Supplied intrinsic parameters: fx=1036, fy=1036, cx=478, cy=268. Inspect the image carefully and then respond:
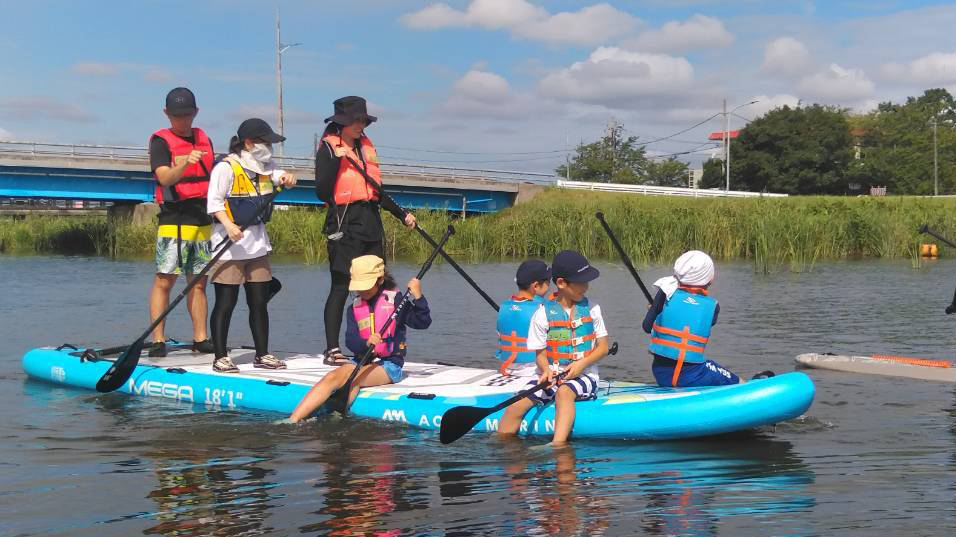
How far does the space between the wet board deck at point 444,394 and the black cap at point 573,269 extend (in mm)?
812

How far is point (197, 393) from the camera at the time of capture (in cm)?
789

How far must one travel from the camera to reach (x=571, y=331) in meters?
6.46

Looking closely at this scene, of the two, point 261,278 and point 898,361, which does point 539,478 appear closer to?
point 261,278

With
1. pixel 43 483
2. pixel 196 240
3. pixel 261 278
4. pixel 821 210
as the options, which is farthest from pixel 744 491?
pixel 821 210

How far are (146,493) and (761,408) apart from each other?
345 centimetres

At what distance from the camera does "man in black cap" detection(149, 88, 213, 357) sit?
8117 millimetres

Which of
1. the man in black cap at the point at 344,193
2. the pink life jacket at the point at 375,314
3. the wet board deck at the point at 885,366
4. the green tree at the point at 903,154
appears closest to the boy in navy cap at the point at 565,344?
the pink life jacket at the point at 375,314

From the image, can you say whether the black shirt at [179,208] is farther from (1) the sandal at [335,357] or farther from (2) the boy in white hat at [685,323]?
(2) the boy in white hat at [685,323]

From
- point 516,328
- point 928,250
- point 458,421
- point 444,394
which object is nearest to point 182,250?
point 444,394

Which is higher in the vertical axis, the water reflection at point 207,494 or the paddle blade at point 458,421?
the paddle blade at point 458,421

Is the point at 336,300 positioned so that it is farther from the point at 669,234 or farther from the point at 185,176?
the point at 669,234

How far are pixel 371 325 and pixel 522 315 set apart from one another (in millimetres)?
1058

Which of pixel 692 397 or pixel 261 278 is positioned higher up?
pixel 261 278

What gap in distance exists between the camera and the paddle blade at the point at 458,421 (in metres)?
6.33
